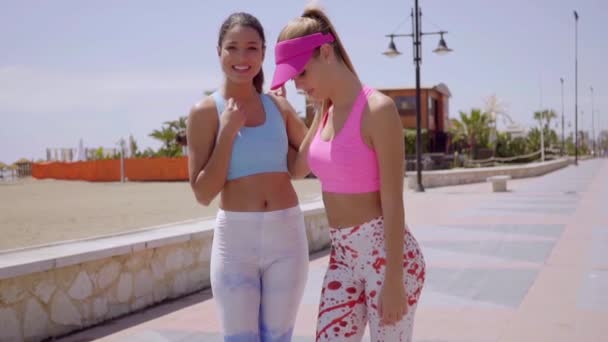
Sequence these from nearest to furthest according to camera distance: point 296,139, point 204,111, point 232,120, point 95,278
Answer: point 232,120, point 204,111, point 296,139, point 95,278

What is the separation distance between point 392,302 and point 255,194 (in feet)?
2.11

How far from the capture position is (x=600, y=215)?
1206 cm

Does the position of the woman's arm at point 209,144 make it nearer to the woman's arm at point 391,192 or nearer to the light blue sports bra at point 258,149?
the light blue sports bra at point 258,149

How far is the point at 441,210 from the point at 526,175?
58.1 ft

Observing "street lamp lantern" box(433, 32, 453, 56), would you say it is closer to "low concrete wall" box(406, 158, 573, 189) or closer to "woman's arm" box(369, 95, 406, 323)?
"low concrete wall" box(406, 158, 573, 189)

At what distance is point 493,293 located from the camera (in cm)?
576

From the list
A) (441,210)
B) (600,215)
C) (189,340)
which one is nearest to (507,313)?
(189,340)

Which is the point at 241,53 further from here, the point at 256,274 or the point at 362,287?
the point at 362,287

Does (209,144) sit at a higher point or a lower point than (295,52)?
lower

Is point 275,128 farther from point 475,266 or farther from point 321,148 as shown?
point 475,266

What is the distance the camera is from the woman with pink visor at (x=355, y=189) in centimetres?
207

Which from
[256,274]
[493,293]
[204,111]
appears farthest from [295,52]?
[493,293]

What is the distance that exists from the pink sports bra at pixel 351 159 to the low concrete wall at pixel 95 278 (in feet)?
9.00

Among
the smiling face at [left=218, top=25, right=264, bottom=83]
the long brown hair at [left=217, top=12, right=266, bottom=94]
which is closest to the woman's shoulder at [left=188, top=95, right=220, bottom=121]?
the smiling face at [left=218, top=25, right=264, bottom=83]
